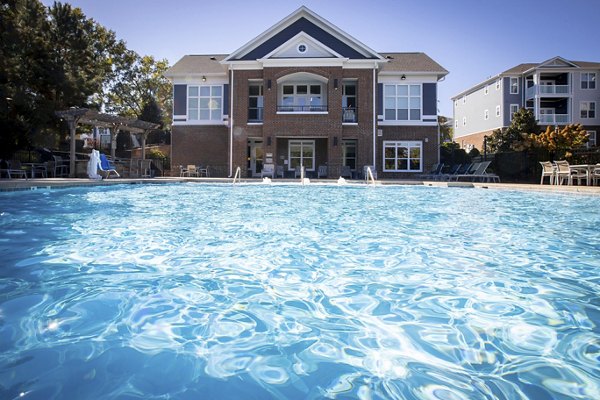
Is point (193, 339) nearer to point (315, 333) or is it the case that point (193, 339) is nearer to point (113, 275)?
point (315, 333)

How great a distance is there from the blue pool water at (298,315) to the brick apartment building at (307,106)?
1781cm

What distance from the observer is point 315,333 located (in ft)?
7.97

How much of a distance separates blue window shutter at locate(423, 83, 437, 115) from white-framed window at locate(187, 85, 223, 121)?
42.2 feet

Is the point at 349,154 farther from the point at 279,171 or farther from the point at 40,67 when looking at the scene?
the point at 40,67

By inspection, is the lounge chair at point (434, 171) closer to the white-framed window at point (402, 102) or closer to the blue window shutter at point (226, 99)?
the white-framed window at point (402, 102)

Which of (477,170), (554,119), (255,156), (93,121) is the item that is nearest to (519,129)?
(477,170)

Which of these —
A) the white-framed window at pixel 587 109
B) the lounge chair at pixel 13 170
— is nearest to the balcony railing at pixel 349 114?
the lounge chair at pixel 13 170

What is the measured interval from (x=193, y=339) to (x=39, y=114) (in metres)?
25.0

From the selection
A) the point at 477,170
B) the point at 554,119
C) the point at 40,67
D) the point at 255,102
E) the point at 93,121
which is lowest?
the point at 477,170

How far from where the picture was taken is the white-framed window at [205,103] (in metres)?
25.4

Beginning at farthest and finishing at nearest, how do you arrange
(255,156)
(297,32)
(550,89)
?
(550,89) → (255,156) → (297,32)

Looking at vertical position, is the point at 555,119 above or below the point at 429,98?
above

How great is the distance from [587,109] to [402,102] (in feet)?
73.7

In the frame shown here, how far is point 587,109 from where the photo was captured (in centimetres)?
3550
